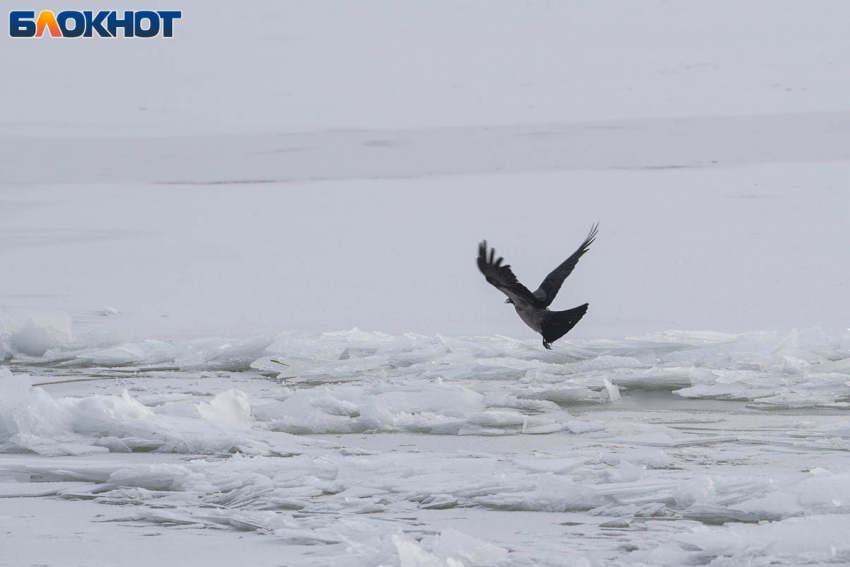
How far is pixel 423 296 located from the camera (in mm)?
6223

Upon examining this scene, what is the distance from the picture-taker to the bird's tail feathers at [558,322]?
186 inches

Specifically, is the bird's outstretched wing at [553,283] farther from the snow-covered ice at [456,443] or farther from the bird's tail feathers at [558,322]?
the snow-covered ice at [456,443]

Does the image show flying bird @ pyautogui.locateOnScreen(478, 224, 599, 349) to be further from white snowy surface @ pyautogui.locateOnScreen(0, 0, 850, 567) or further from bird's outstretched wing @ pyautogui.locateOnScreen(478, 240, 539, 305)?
white snowy surface @ pyautogui.locateOnScreen(0, 0, 850, 567)

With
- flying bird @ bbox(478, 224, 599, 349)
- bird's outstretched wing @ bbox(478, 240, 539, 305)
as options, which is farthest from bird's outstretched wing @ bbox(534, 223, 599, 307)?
bird's outstretched wing @ bbox(478, 240, 539, 305)

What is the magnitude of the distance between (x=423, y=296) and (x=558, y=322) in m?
1.56

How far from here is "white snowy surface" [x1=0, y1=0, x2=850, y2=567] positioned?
3.32 m

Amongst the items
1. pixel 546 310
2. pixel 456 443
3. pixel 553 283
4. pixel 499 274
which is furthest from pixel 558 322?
pixel 456 443

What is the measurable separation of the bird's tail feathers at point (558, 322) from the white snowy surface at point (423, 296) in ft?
0.75

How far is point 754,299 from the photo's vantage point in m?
5.91

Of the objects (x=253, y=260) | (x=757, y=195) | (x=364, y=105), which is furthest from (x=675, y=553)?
(x=364, y=105)

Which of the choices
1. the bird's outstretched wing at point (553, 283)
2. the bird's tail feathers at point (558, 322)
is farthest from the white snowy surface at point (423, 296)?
the bird's outstretched wing at point (553, 283)

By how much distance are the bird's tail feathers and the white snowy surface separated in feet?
0.75

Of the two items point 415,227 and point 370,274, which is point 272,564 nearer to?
point 370,274

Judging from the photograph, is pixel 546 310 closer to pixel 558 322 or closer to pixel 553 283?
pixel 558 322
